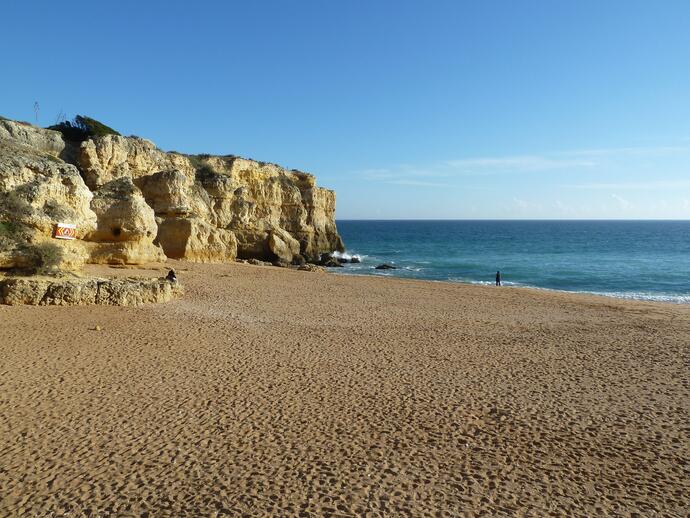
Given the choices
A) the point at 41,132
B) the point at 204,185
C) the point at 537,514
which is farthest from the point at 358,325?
the point at 204,185

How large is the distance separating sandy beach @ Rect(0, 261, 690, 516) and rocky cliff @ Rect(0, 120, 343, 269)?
3.70 meters

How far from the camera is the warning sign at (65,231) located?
16.6 meters

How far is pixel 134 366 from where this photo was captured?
10.9 m

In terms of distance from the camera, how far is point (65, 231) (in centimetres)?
1684

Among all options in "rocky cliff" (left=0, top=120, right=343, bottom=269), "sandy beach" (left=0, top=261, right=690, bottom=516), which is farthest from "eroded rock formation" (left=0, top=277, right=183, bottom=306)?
"rocky cliff" (left=0, top=120, right=343, bottom=269)

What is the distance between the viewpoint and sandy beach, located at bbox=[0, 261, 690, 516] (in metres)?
6.37

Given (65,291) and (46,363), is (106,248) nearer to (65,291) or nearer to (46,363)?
(65,291)

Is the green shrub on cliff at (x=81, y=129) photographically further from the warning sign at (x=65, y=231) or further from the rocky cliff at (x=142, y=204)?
the warning sign at (x=65, y=231)

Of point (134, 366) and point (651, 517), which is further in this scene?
point (134, 366)

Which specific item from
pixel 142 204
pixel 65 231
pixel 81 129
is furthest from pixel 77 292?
pixel 81 129

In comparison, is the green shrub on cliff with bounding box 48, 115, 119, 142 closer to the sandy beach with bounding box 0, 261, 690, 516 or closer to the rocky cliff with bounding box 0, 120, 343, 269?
the rocky cliff with bounding box 0, 120, 343, 269

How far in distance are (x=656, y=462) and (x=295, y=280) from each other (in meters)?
20.8

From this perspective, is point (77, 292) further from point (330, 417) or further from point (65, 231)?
point (330, 417)

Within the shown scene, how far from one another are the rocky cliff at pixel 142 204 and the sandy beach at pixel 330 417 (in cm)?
370
